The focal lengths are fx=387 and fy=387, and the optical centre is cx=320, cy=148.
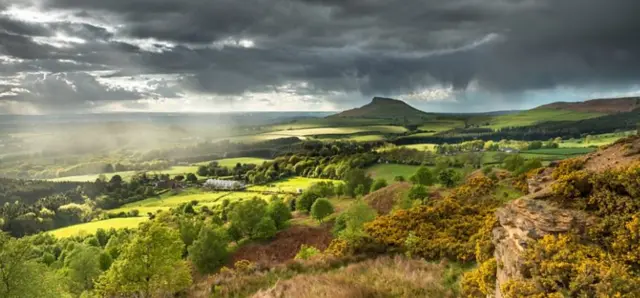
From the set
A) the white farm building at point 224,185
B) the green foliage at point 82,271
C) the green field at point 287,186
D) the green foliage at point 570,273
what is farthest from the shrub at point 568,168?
the white farm building at point 224,185

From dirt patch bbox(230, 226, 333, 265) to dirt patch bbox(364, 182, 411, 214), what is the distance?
7.85 metres

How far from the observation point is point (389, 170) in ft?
365

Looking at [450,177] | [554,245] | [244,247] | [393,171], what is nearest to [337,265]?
[554,245]

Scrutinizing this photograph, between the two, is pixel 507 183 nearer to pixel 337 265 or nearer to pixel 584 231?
pixel 337 265

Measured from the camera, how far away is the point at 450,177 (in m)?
60.1

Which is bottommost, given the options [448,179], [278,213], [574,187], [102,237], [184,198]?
[102,237]

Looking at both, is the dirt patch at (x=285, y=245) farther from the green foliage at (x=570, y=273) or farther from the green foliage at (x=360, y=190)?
the green foliage at (x=570, y=273)

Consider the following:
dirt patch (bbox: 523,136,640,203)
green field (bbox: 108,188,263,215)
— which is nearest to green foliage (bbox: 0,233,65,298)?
dirt patch (bbox: 523,136,640,203)

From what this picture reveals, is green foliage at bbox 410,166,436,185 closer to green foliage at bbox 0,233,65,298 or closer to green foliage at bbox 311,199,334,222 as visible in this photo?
green foliage at bbox 311,199,334,222

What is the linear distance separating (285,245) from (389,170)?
68322 mm

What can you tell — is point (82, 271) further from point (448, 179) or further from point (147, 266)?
point (448, 179)

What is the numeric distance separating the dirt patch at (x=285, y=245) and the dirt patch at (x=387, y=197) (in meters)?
7.85

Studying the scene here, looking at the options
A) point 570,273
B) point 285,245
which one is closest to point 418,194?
point 285,245

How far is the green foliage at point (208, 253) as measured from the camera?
142ft
